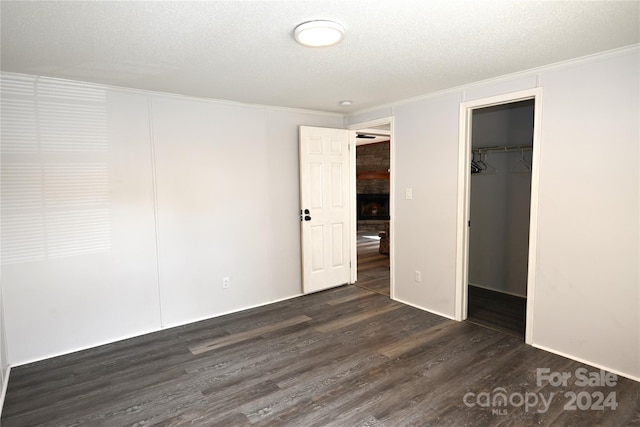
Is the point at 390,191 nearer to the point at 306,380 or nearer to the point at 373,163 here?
the point at 306,380

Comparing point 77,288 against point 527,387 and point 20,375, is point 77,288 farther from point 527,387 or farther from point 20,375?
point 527,387

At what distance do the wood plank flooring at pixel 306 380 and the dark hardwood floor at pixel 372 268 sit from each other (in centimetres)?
117

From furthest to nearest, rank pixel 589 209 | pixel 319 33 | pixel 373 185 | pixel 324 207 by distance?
pixel 373 185 < pixel 324 207 < pixel 589 209 < pixel 319 33

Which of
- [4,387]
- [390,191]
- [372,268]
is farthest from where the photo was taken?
[372,268]

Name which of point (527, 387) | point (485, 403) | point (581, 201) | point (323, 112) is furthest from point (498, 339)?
point (323, 112)

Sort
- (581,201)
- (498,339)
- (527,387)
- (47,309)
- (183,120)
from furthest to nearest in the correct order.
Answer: (183,120) < (498,339) < (47,309) < (581,201) < (527,387)

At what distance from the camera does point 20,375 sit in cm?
276

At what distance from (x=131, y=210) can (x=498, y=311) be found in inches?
150

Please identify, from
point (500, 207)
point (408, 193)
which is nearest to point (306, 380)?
point (408, 193)

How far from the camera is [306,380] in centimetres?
263

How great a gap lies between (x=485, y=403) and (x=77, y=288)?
3287 mm

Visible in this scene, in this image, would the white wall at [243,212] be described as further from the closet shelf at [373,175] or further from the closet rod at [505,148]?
the closet shelf at [373,175]

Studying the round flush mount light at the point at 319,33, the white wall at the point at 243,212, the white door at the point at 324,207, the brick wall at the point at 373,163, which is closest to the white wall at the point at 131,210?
the white wall at the point at 243,212

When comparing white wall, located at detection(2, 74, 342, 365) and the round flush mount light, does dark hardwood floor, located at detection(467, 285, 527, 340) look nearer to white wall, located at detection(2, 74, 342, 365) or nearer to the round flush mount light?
white wall, located at detection(2, 74, 342, 365)
